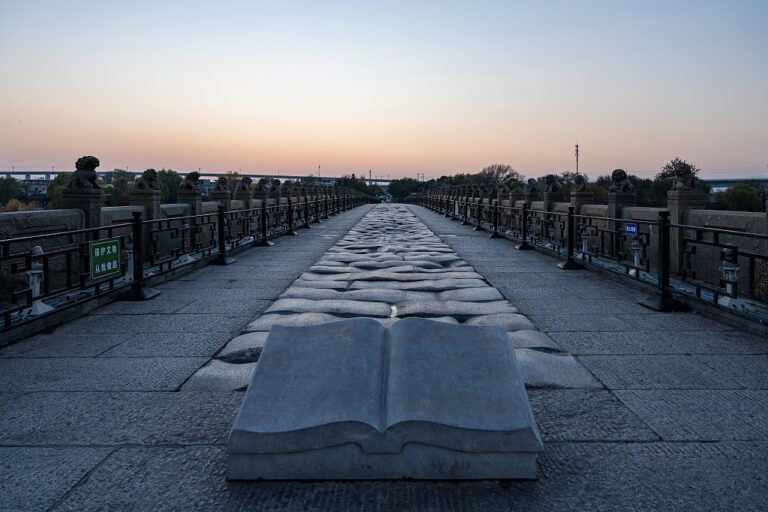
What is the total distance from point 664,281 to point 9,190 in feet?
537

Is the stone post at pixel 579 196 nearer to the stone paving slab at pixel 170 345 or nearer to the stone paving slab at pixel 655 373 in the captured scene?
the stone paving slab at pixel 655 373

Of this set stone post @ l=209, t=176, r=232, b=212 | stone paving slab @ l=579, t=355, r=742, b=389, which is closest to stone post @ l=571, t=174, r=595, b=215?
stone post @ l=209, t=176, r=232, b=212

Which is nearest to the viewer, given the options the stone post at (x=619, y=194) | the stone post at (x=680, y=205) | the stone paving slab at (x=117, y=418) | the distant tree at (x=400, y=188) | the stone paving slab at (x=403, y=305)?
the stone paving slab at (x=117, y=418)

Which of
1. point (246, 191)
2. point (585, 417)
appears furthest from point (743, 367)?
point (246, 191)

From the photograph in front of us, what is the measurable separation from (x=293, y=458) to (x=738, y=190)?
342ft

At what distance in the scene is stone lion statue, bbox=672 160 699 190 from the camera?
11000mm

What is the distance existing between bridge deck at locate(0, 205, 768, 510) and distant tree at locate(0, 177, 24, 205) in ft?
508

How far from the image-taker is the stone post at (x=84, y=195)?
8.46 meters

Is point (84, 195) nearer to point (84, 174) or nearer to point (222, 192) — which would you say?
point (84, 174)

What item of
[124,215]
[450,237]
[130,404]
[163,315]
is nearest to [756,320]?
[130,404]

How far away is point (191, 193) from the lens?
1332 cm

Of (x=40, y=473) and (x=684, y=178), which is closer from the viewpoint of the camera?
(x=40, y=473)

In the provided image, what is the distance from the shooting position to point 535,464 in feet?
7.98

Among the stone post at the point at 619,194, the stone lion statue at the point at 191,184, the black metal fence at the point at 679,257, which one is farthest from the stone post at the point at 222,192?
the stone post at the point at 619,194
